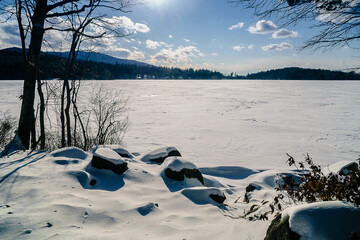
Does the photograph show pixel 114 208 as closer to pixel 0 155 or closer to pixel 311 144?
pixel 0 155

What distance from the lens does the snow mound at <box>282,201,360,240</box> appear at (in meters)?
1.65

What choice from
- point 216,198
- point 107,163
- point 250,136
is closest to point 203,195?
point 216,198

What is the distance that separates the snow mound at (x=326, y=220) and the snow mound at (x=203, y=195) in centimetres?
179

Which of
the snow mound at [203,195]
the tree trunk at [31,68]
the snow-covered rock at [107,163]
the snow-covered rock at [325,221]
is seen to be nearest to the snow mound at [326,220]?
the snow-covered rock at [325,221]

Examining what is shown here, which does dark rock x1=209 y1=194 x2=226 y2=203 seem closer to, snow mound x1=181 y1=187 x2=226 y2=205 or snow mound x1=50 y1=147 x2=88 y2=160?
snow mound x1=181 y1=187 x2=226 y2=205

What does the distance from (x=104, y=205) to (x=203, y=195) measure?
68.3 inches

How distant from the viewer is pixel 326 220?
5.64 feet

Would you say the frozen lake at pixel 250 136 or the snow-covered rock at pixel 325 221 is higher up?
the snow-covered rock at pixel 325 221

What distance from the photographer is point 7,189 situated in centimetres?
283

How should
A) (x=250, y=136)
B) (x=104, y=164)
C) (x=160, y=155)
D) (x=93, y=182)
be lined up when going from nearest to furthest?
1. (x=93, y=182)
2. (x=104, y=164)
3. (x=160, y=155)
4. (x=250, y=136)

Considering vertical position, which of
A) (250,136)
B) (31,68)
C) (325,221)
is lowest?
(250,136)

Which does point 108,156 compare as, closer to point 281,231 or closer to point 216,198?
point 216,198

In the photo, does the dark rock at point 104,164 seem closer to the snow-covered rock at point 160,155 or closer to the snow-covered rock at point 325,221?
the snow-covered rock at point 160,155

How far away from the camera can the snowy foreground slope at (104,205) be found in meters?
2.23
